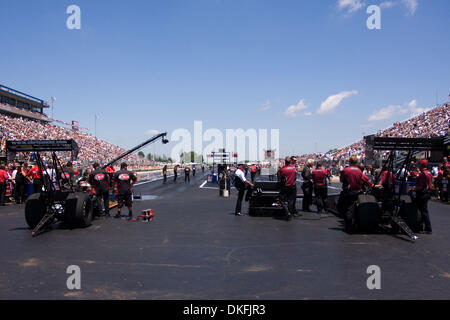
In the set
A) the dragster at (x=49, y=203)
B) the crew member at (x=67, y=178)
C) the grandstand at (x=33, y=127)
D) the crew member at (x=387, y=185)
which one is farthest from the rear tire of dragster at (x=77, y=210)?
the grandstand at (x=33, y=127)

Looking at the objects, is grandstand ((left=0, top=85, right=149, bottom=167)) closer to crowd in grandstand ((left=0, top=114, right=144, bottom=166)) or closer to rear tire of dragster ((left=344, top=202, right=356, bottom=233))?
crowd in grandstand ((left=0, top=114, right=144, bottom=166))

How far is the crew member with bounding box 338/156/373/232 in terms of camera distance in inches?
323

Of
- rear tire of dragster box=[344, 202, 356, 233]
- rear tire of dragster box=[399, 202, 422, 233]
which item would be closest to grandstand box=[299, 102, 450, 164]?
rear tire of dragster box=[399, 202, 422, 233]

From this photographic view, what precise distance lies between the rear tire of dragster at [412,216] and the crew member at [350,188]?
104 cm

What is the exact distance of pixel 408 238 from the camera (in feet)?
24.7

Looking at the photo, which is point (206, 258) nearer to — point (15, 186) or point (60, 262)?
point (60, 262)

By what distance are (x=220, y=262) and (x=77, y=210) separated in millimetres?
4583

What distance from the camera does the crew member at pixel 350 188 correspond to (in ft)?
26.9

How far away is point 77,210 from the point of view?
Result: 8477 mm

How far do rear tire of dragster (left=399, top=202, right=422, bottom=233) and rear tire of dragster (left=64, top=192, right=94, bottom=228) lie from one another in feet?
26.0

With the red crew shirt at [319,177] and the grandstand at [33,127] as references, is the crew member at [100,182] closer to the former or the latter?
the red crew shirt at [319,177]

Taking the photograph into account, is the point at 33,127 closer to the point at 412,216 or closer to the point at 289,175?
the point at 289,175
